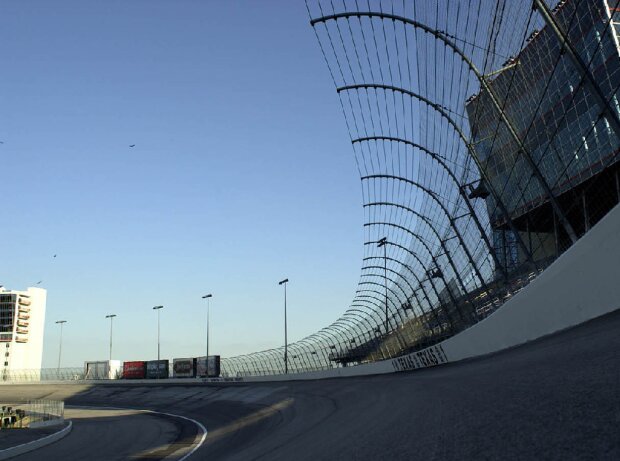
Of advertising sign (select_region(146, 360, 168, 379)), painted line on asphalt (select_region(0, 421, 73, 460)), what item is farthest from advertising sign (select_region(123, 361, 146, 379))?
painted line on asphalt (select_region(0, 421, 73, 460))

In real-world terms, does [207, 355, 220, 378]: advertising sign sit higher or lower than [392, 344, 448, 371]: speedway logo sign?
higher

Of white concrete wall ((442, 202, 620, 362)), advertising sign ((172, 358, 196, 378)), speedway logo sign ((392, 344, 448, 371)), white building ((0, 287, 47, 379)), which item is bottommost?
white concrete wall ((442, 202, 620, 362))

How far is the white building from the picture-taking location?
378ft

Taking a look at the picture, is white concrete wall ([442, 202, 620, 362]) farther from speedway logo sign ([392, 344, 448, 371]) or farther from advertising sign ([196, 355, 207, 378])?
advertising sign ([196, 355, 207, 378])

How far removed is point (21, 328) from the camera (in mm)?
124312

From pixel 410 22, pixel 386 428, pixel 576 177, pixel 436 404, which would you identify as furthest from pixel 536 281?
pixel 410 22

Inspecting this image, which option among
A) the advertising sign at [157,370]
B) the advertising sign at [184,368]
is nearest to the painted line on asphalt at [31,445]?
the advertising sign at [184,368]

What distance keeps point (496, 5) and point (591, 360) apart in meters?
9.41

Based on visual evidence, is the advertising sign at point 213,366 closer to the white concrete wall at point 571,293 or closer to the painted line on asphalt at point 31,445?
the painted line on asphalt at point 31,445

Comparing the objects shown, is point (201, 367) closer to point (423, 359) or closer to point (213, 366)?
point (213, 366)

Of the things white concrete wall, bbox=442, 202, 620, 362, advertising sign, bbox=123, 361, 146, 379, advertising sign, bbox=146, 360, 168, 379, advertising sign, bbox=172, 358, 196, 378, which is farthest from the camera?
advertising sign, bbox=123, 361, 146, 379

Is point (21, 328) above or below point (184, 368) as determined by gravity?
above

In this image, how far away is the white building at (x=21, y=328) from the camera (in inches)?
4533

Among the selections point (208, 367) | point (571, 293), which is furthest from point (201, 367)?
point (571, 293)
